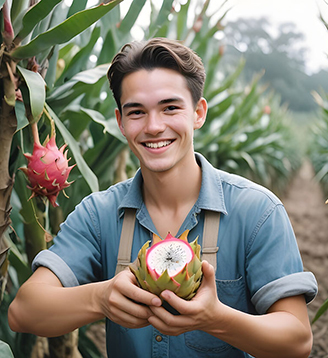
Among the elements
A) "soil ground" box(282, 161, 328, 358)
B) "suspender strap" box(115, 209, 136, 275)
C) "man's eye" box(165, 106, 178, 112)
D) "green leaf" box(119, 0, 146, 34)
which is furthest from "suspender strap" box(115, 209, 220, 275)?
"soil ground" box(282, 161, 328, 358)

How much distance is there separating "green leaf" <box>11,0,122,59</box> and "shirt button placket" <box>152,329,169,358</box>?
695 millimetres

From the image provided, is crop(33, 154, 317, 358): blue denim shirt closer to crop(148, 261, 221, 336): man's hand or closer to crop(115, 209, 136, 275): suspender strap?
crop(115, 209, 136, 275): suspender strap

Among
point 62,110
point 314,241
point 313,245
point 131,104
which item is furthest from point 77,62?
point 314,241

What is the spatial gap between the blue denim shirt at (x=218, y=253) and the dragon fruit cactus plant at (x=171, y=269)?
249 millimetres

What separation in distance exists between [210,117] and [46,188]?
220 cm

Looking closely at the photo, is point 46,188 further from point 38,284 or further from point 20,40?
point 20,40

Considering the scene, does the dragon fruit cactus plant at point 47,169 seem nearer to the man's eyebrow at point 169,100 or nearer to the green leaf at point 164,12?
the man's eyebrow at point 169,100

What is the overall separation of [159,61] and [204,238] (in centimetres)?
41

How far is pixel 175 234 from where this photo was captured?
3.47ft

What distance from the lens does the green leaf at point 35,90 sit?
96 cm

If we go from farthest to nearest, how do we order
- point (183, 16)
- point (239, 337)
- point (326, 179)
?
point (326, 179) → point (183, 16) → point (239, 337)

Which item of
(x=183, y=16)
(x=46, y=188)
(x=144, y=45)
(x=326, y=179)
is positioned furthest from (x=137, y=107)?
(x=326, y=179)

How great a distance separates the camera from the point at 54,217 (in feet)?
4.96

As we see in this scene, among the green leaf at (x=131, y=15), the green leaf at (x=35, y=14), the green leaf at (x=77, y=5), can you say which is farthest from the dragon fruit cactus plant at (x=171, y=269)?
the green leaf at (x=131, y=15)
